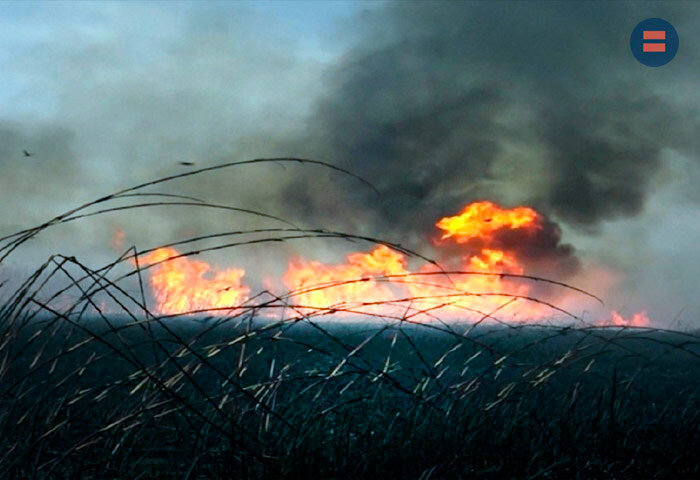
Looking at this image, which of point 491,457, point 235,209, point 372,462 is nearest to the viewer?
point 235,209

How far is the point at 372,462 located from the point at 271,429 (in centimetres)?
52

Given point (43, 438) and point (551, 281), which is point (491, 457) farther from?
point (43, 438)

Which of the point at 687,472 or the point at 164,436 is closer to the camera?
the point at 687,472

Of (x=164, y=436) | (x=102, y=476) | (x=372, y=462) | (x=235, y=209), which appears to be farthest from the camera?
(x=164, y=436)

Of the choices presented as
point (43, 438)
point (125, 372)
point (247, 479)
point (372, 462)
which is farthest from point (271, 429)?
point (125, 372)

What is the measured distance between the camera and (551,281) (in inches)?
89.7

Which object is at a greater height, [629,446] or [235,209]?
[235,209]

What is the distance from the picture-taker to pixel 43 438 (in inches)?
70.9

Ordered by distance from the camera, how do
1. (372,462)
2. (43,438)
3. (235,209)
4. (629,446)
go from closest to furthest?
(43,438) → (235,209) → (372,462) → (629,446)

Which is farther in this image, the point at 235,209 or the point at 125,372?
the point at 125,372

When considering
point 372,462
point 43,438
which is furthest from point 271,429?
point 43,438

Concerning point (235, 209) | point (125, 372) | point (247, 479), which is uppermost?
point (125, 372)

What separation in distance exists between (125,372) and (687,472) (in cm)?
521

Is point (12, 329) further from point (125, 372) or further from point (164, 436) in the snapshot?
point (125, 372)
